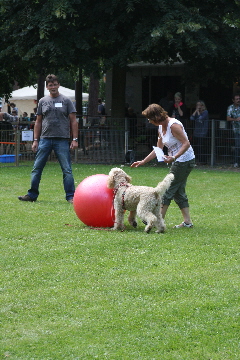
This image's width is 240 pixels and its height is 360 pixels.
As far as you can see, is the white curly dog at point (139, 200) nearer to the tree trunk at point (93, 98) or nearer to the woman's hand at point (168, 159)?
the woman's hand at point (168, 159)

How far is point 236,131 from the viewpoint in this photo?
19125 millimetres

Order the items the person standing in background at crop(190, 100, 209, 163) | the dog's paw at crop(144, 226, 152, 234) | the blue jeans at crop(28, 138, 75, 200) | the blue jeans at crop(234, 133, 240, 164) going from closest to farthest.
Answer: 1. the dog's paw at crop(144, 226, 152, 234)
2. the blue jeans at crop(28, 138, 75, 200)
3. the blue jeans at crop(234, 133, 240, 164)
4. the person standing in background at crop(190, 100, 209, 163)

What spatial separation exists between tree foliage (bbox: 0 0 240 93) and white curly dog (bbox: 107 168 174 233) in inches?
414

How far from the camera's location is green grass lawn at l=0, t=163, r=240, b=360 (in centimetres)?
460

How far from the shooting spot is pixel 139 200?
338 inches

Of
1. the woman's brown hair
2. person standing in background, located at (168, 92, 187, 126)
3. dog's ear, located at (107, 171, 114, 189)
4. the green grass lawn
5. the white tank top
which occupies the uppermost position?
person standing in background, located at (168, 92, 187, 126)

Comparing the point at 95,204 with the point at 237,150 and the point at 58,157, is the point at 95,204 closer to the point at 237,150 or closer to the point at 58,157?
the point at 58,157

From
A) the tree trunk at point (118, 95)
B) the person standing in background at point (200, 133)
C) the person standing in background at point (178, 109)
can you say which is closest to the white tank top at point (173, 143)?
the person standing in background at point (200, 133)

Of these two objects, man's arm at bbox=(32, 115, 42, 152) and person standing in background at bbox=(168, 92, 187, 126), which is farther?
person standing in background at bbox=(168, 92, 187, 126)

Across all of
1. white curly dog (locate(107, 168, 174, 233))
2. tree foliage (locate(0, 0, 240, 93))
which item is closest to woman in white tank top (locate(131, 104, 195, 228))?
white curly dog (locate(107, 168, 174, 233))

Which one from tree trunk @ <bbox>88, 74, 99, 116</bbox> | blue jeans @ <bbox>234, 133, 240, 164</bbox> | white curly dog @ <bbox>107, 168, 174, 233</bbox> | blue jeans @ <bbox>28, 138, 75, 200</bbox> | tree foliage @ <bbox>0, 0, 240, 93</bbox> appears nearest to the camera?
white curly dog @ <bbox>107, 168, 174, 233</bbox>

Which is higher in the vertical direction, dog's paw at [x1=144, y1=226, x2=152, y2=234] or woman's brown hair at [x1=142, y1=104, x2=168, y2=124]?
woman's brown hair at [x1=142, y1=104, x2=168, y2=124]

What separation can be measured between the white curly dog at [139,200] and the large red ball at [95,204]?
0.49ft

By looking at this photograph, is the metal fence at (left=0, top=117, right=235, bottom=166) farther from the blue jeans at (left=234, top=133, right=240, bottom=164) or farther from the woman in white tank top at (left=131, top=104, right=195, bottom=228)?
the woman in white tank top at (left=131, top=104, right=195, bottom=228)
